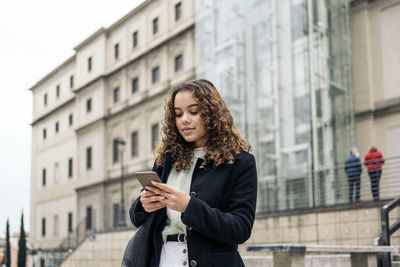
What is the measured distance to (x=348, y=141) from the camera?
20.6 metres

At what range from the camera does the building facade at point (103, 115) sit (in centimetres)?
3198

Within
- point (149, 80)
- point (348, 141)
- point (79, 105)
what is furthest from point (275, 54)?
point (79, 105)

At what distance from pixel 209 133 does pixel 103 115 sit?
35.3m

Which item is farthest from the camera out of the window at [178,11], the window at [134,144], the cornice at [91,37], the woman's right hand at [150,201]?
the cornice at [91,37]

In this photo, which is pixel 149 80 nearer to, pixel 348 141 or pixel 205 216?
pixel 348 141

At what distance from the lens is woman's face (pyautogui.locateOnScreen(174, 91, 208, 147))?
2463 millimetres

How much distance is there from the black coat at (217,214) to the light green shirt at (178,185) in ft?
0.12

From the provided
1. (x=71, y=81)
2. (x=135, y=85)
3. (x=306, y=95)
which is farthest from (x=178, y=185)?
(x=71, y=81)

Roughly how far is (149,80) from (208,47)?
37.9 ft

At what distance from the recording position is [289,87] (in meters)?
19.9

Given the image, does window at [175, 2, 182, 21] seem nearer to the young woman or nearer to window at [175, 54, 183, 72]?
window at [175, 54, 183, 72]

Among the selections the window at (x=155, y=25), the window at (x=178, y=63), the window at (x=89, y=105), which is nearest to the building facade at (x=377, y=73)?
the window at (x=178, y=63)

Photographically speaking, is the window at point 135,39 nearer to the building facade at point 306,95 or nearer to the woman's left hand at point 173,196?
the building facade at point 306,95

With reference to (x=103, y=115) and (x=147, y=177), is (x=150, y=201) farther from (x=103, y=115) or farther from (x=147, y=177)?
(x=103, y=115)
